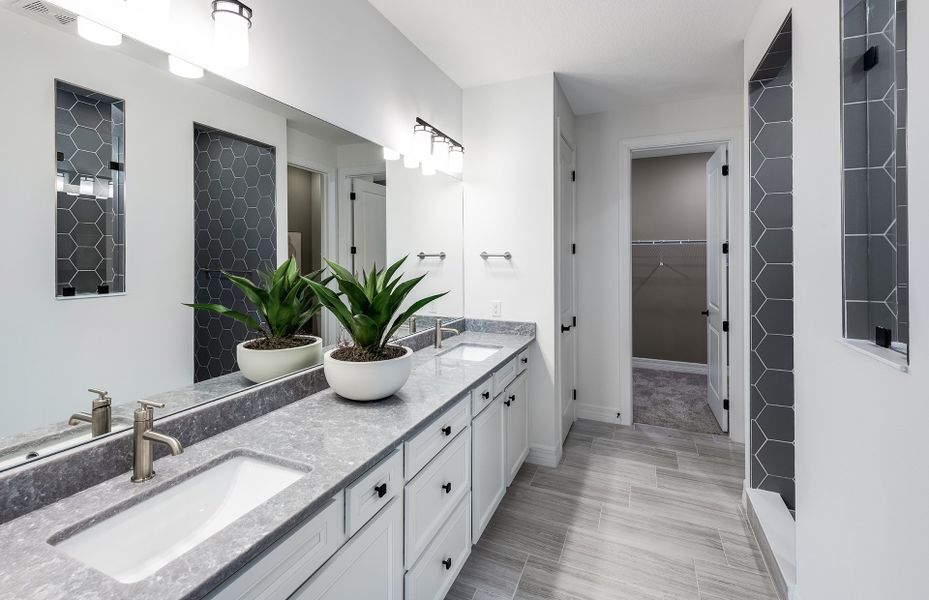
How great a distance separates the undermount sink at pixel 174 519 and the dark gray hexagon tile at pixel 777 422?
223 centimetres

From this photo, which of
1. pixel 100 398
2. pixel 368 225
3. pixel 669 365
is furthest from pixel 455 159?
pixel 669 365

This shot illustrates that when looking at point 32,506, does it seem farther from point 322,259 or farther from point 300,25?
point 300,25

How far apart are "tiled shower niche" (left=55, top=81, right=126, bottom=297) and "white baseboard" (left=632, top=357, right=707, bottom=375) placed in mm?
5153

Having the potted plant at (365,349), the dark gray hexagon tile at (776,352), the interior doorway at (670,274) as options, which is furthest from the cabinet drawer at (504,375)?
the interior doorway at (670,274)

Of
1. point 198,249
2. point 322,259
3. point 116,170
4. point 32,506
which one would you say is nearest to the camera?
point 32,506

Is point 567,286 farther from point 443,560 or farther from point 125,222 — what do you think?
point 125,222

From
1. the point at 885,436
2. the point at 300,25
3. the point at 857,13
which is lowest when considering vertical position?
the point at 885,436

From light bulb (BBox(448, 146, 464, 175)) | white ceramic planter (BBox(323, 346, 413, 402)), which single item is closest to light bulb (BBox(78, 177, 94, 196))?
white ceramic planter (BBox(323, 346, 413, 402))

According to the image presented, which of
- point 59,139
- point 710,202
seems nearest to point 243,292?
point 59,139

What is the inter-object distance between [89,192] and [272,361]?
2.32ft

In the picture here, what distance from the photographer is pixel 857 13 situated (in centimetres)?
114

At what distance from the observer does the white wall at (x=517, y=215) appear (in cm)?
275

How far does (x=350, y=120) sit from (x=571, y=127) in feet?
6.71

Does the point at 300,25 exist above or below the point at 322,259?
above
